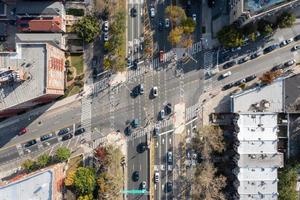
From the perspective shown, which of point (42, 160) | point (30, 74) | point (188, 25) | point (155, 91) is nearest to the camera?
point (30, 74)

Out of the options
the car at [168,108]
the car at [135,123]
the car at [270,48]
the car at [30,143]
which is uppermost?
the car at [270,48]

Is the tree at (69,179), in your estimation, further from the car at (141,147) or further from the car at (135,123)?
the car at (135,123)

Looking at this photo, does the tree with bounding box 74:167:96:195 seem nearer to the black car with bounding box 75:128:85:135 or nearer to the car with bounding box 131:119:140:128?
the black car with bounding box 75:128:85:135

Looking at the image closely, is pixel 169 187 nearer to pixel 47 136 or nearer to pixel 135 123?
pixel 135 123

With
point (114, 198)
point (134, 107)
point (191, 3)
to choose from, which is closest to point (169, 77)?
point (134, 107)

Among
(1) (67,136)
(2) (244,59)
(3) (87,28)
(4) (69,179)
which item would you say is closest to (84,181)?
(4) (69,179)

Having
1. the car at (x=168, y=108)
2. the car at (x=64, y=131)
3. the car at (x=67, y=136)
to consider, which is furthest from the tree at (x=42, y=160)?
the car at (x=168, y=108)
